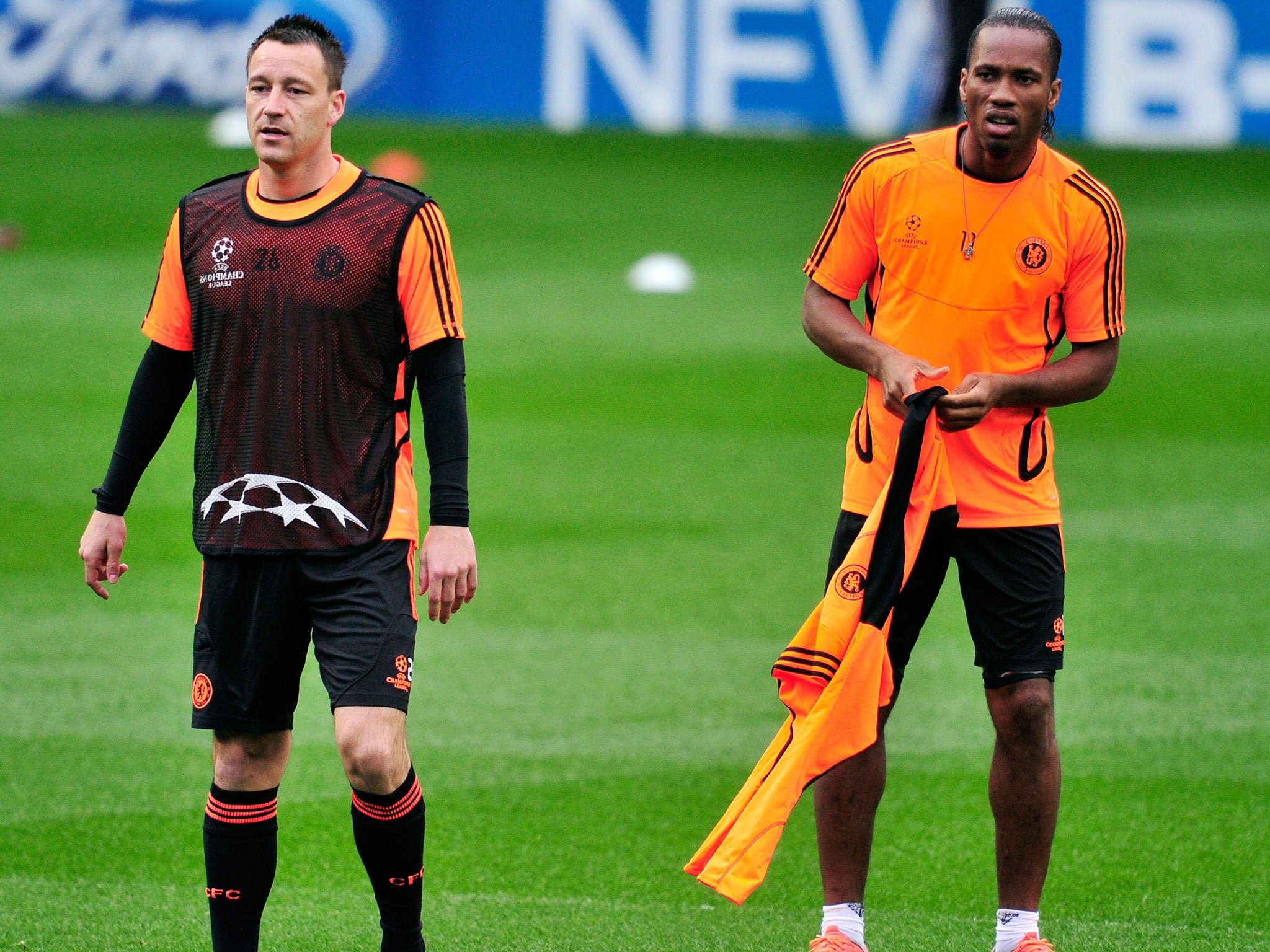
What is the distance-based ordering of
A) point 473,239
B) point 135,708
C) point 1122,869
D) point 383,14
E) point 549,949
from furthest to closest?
point 383,14 < point 473,239 < point 135,708 < point 1122,869 < point 549,949

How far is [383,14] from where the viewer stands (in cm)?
2552

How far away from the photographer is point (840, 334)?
4.68m

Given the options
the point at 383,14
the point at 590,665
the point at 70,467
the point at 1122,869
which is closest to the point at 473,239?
the point at 383,14

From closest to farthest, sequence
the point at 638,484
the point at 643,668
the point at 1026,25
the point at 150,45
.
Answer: the point at 1026,25, the point at 643,668, the point at 638,484, the point at 150,45

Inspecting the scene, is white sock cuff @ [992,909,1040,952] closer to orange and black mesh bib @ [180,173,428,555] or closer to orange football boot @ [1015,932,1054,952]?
orange football boot @ [1015,932,1054,952]

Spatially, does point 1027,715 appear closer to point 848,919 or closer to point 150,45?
Result: point 848,919

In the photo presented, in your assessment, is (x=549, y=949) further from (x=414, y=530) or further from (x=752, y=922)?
(x=414, y=530)

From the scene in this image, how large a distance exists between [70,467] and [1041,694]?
8.60m

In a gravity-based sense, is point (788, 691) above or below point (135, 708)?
above

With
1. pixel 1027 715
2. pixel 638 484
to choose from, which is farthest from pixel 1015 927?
pixel 638 484

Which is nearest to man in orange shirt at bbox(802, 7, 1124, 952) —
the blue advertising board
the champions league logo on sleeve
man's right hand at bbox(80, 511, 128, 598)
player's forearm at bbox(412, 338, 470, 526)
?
player's forearm at bbox(412, 338, 470, 526)

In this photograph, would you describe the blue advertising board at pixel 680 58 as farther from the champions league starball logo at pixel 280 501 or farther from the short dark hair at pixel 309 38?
the champions league starball logo at pixel 280 501

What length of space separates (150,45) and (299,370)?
22.6 metres

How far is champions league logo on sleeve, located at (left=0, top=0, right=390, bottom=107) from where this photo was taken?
24484mm
